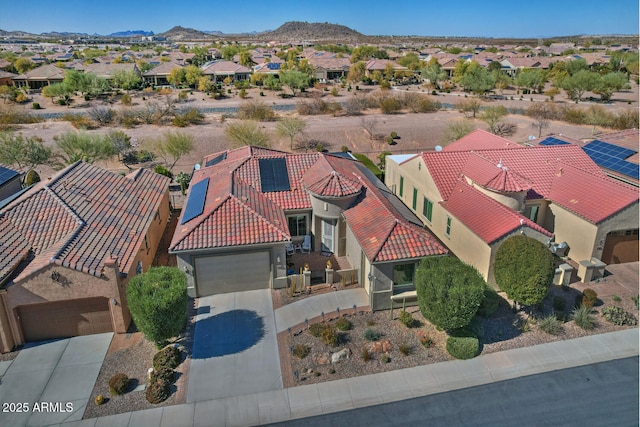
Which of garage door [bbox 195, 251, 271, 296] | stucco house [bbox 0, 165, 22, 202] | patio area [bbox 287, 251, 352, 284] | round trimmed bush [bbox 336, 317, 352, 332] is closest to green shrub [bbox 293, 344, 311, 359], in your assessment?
round trimmed bush [bbox 336, 317, 352, 332]

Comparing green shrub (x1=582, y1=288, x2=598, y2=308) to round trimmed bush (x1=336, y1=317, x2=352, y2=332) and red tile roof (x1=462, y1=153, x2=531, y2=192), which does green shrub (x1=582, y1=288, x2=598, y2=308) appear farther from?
round trimmed bush (x1=336, y1=317, x2=352, y2=332)

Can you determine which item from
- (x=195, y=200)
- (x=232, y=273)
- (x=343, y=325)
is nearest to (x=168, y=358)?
(x=232, y=273)

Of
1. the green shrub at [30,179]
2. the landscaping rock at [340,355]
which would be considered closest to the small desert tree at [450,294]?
the landscaping rock at [340,355]

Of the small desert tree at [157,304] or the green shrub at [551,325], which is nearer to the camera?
the small desert tree at [157,304]

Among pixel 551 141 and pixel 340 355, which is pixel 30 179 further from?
pixel 551 141

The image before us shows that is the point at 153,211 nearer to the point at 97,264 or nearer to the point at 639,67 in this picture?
the point at 97,264

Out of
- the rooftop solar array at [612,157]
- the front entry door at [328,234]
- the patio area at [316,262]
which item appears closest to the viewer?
the patio area at [316,262]

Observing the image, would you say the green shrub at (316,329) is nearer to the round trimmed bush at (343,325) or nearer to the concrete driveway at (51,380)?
the round trimmed bush at (343,325)

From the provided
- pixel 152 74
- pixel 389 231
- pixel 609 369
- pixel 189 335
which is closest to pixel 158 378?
pixel 189 335
